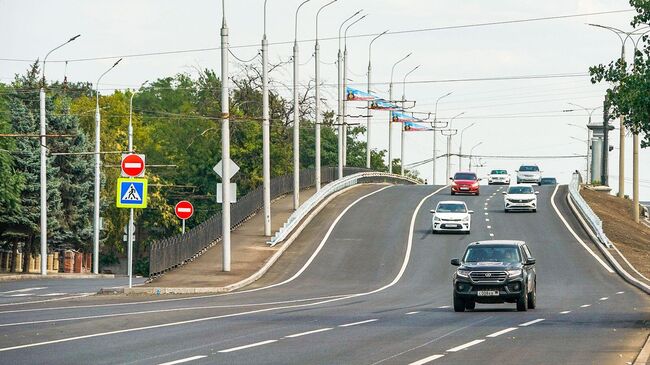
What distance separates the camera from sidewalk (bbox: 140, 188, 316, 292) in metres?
47.0

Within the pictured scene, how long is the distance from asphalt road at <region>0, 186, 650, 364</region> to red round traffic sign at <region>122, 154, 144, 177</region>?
175 inches

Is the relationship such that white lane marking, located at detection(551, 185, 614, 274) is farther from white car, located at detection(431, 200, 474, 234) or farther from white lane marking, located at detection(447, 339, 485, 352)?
white lane marking, located at detection(447, 339, 485, 352)

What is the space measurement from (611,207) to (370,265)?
33.0 meters

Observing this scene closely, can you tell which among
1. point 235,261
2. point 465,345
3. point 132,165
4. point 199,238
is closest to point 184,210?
point 199,238

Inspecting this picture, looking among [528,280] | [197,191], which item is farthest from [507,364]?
[197,191]

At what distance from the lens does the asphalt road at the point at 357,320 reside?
2048 centimetres

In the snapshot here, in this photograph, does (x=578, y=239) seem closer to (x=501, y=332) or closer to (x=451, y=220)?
(x=451, y=220)

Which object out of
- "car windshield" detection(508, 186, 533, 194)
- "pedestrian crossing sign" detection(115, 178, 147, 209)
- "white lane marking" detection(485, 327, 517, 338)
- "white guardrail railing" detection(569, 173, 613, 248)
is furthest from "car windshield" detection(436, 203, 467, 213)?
"white lane marking" detection(485, 327, 517, 338)

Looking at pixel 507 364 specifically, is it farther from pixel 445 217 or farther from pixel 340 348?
pixel 445 217

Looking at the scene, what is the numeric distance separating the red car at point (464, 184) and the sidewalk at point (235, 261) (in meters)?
22.1

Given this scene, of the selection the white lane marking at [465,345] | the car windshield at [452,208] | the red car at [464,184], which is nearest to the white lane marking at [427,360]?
the white lane marking at [465,345]

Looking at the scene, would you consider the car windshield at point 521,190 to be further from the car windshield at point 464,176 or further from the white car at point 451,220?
the car windshield at point 464,176

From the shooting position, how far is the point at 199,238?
185ft

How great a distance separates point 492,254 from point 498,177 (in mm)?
87941
